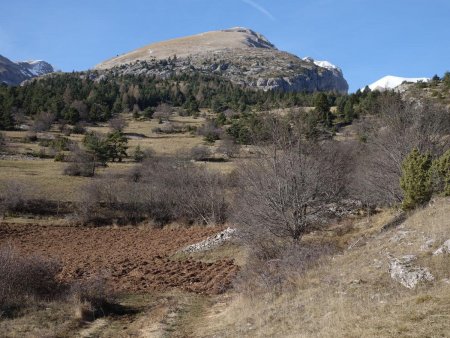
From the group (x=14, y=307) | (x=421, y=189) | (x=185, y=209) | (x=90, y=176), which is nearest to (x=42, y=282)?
(x=14, y=307)

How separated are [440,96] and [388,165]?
42.0 m

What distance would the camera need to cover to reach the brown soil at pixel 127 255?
61.9 ft

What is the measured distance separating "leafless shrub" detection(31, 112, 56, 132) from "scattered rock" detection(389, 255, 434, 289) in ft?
255

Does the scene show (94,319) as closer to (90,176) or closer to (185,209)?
(185,209)

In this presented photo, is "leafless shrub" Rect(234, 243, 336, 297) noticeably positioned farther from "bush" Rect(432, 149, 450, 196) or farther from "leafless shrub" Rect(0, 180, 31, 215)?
"leafless shrub" Rect(0, 180, 31, 215)

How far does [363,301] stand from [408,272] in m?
1.63

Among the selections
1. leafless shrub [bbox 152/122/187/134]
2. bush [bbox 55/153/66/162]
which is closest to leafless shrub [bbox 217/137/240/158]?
bush [bbox 55/153/66/162]

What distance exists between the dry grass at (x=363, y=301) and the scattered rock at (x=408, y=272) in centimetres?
16

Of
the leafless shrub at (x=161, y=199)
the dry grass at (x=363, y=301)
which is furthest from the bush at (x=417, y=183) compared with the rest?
the leafless shrub at (x=161, y=199)

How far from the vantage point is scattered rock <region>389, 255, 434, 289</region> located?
9877mm

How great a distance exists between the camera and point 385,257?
11852mm

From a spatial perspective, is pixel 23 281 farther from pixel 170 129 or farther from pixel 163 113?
pixel 163 113

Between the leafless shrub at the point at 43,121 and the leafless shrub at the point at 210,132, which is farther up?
the leafless shrub at the point at 43,121

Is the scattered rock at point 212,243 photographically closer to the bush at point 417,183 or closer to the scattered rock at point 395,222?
the scattered rock at point 395,222
